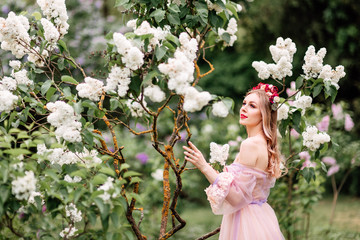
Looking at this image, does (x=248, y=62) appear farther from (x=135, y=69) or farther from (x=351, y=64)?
(x=135, y=69)

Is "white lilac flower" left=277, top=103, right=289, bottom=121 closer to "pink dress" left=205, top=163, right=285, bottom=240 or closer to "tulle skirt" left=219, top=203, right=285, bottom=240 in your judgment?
"pink dress" left=205, top=163, right=285, bottom=240

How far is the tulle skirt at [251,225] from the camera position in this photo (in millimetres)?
2400

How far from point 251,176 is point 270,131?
0.31m

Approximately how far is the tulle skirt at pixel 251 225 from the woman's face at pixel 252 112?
483 mm

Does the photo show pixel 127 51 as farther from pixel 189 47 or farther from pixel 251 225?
pixel 251 225

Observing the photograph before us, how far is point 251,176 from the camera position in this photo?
240 cm

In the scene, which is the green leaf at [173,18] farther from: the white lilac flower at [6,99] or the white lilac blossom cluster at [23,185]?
the white lilac blossom cluster at [23,185]

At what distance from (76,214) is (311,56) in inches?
57.3

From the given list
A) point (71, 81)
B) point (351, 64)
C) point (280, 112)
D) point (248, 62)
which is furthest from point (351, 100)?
point (71, 81)

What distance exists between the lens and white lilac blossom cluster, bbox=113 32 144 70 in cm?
182

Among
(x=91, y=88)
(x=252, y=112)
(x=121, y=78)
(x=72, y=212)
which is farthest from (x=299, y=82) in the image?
(x=72, y=212)

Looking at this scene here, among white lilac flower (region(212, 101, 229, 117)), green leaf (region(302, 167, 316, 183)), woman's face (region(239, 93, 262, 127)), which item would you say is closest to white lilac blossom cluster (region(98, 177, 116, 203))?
white lilac flower (region(212, 101, 229, 117))

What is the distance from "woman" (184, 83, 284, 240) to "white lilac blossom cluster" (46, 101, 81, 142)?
2.09 feet

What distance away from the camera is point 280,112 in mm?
2518
